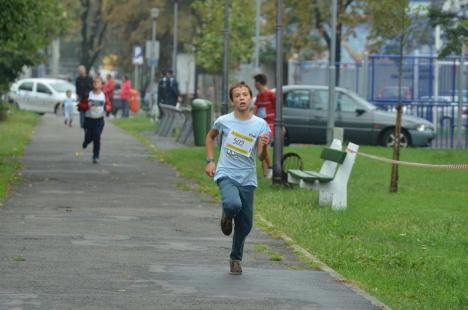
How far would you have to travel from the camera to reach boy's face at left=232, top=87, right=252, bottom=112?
454 inches

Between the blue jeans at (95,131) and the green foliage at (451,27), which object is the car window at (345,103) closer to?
the green foliage at (451,27)

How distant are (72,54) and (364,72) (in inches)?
4038

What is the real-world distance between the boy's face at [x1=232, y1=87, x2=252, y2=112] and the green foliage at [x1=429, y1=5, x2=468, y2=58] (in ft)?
50.8

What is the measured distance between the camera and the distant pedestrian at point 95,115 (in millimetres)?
25406

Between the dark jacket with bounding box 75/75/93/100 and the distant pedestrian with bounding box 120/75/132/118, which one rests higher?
the dark jacket with bounding box 75/75/93/100

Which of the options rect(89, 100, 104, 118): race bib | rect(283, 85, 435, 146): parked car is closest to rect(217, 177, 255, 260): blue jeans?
rect(89, 100, 104, 118): race bib

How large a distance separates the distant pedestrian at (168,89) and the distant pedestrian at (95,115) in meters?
15.7

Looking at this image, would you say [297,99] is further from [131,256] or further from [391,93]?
[131,256]

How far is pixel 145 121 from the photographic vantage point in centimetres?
5069

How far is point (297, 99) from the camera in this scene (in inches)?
1287

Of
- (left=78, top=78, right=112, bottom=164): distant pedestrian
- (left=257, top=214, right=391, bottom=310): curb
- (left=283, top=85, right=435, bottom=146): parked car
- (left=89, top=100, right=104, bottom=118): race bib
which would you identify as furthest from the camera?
(left=283, top=85, right=435, bottom=146): parked car

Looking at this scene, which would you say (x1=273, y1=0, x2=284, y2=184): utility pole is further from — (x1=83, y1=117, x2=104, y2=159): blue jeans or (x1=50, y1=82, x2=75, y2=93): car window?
(x1=50, y1=82, x2=75, y2=93): car window

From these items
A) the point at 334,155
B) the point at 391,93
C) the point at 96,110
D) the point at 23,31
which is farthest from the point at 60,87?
the point at 334,155

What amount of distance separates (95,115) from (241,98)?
14.4 metres
